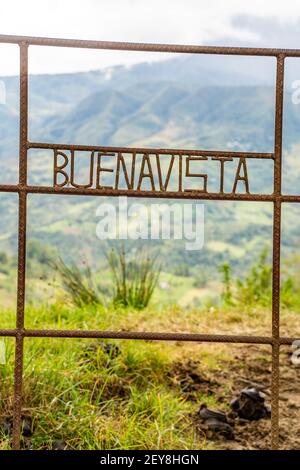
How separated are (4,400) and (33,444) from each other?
1.02ft

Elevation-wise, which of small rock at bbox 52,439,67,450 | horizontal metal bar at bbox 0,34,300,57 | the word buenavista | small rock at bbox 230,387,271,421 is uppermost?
horizontal metal bar at bbox 0,34,300,57

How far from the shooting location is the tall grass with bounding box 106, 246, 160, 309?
21.2 ft

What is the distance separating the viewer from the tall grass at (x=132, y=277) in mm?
6461

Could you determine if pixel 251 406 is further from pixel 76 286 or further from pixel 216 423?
pixel 76 286

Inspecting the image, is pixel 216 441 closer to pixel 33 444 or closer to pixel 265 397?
pixel 265 397

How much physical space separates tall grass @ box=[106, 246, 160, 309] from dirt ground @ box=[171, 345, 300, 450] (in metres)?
1.15

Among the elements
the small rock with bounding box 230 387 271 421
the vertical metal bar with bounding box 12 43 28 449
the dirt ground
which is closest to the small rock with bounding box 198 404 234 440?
the dirt ground

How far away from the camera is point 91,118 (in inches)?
1585

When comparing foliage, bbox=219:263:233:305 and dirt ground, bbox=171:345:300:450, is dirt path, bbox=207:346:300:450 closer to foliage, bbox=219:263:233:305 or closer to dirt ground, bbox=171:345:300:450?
dirt ground, bbox=171:345:300:450

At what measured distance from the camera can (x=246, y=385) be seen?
16.4 feet

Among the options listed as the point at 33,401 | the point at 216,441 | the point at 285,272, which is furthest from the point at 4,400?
the point at 285,272

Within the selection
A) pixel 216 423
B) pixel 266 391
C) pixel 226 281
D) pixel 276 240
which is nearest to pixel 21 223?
pixel 276 240

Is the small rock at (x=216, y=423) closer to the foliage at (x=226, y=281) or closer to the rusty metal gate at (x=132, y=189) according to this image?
the rusty metal gate at (x=132, y=189)

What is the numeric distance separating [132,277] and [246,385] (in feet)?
5.99
